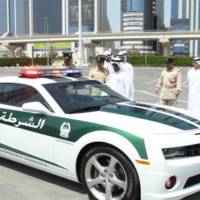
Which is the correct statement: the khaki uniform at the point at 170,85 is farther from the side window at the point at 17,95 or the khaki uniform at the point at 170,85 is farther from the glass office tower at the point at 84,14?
the glass office tower at the point at 84,14

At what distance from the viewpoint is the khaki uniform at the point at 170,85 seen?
30.2 feet

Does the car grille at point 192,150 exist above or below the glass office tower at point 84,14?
below

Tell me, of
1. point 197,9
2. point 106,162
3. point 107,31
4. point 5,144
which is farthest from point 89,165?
point 197,9

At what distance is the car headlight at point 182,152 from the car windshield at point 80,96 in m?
1.39

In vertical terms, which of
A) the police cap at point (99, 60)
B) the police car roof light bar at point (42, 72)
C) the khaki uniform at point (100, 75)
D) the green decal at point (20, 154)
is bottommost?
the green decal at point (20, 154)

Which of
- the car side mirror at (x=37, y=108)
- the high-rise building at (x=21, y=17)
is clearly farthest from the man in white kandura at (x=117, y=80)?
the high-rise building at (x=21, y=17)

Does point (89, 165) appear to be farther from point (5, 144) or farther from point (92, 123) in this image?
point (5, 144)

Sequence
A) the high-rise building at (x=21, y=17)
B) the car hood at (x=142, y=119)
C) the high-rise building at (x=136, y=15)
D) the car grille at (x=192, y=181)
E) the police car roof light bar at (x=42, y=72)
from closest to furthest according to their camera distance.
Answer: the car grille at (x=192, y=181) → the car hood at (x=142, y=119) → the police car roof light bar at (x=42, y=72) → the high-rise building at (x=21, y=17) → the high-rise building at (x=136, y=15)

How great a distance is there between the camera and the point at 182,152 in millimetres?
4512

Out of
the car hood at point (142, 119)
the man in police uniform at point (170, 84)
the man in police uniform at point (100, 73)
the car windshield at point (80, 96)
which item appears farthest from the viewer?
the man in police uniform at point (100, 73)

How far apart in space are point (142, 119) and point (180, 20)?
165m

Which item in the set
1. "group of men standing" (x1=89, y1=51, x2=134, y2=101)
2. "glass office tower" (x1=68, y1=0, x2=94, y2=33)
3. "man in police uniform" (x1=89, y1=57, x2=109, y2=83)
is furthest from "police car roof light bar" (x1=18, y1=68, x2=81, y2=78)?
"glass office tower" (x1=68, y1=0, x2=94, y2=33)

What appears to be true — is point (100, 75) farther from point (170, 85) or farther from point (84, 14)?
point (84, 14)

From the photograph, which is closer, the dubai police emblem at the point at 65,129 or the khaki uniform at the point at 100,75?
the dubai police emblem at the point at 65,129
